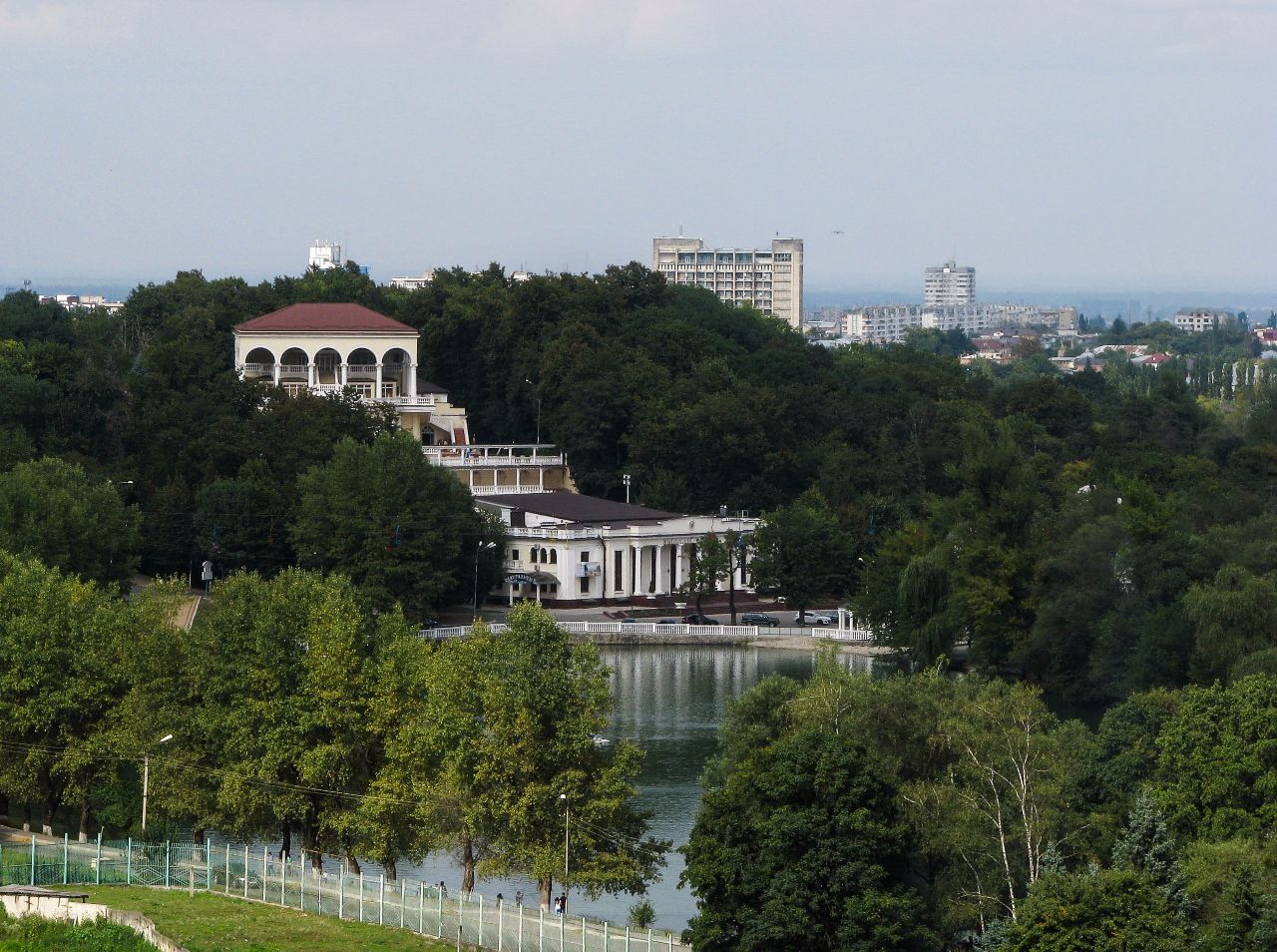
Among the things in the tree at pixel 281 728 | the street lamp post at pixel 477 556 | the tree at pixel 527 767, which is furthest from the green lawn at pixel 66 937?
the street lamp post at pixel 477 556

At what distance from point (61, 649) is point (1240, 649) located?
2228 cm

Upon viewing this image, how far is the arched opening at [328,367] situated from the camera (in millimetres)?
88625

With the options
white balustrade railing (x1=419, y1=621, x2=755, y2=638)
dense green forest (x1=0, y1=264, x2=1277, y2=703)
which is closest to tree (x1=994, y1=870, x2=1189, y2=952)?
dense green forest (x1=0, y1=264, x2=1277, y2=703)

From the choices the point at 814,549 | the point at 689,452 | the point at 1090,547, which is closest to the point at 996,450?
the point at 1090,547

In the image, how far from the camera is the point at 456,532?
233ft

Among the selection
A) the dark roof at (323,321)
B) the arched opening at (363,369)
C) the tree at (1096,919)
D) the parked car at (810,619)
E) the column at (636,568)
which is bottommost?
the parked car at (810,619)

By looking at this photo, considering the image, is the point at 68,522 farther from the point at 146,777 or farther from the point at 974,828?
the point at 974,828

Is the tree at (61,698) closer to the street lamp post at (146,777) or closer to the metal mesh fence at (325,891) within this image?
the street lamp post at (146,777)

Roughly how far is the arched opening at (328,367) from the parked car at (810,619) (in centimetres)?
2166

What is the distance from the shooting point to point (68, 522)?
64.4m

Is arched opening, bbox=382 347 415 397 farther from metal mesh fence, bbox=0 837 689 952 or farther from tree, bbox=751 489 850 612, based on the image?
metal mesh fence, bbox=0 837 689 952

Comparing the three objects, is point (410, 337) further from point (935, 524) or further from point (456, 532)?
point (935, 524)

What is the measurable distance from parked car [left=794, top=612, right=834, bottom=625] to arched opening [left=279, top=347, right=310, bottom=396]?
22.2 metres

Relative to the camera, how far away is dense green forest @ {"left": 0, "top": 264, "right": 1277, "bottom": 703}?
59188 mm
